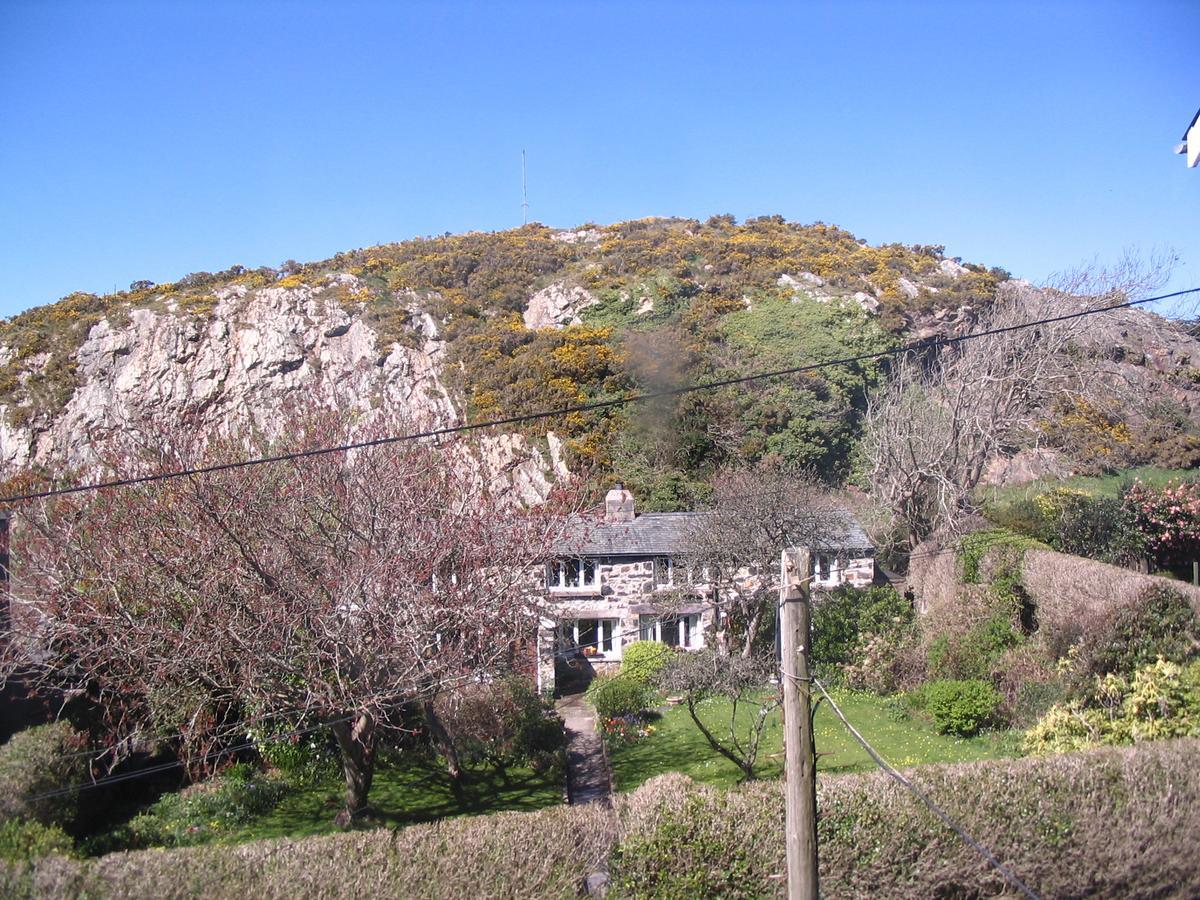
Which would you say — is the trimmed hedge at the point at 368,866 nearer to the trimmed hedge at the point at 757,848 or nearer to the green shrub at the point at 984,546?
the trimmed hedge at the point at 757,848

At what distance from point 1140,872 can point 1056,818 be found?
109 centimetres

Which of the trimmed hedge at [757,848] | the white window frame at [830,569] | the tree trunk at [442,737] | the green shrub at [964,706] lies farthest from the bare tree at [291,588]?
the white window frame at [830,569]

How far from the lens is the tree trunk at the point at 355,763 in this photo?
10.2m

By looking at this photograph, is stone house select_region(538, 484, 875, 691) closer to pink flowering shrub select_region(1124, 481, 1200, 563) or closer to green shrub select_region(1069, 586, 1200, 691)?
pink flowering shrub select_region(1124, 481, 1200, 563)

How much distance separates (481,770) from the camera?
1365 centimetres

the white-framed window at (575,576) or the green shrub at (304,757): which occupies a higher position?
the white-framed window at (575,576)

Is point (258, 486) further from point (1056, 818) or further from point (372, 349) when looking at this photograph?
point (372, 349)

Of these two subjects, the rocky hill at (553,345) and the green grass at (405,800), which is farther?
the rocky hill at (553,345)

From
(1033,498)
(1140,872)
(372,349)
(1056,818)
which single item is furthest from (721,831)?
(372,349)

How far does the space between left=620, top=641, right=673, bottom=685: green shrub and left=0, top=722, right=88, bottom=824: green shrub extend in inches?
434

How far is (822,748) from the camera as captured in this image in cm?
1416

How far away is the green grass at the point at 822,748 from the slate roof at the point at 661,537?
458cm

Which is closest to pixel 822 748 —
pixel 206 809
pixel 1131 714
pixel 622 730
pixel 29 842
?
pixel 622 730

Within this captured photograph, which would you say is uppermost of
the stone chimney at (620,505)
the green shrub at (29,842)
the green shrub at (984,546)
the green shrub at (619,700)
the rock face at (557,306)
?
the rock face at (557,306)
